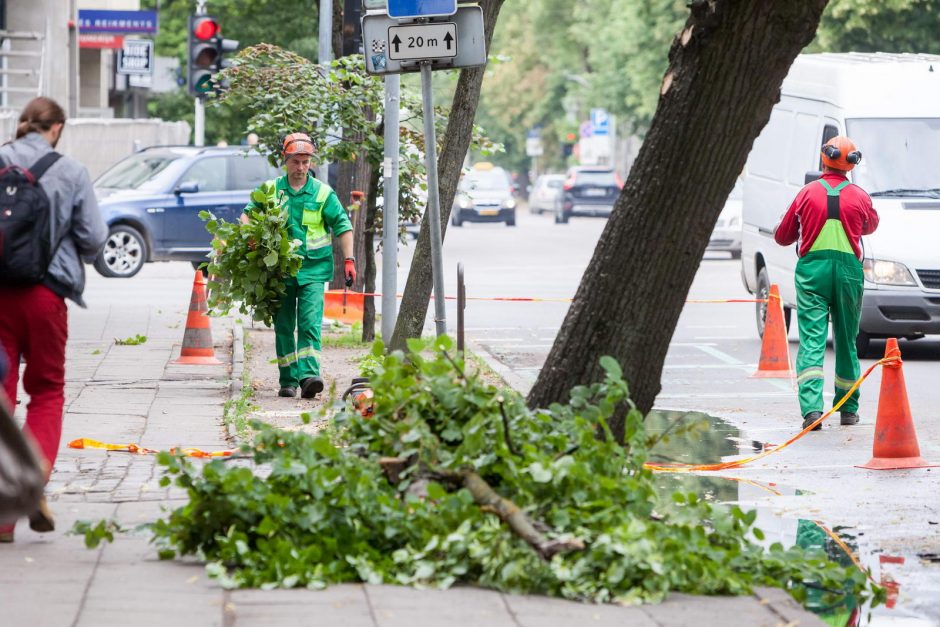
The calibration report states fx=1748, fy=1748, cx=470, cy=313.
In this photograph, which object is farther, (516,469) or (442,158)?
(442,158)

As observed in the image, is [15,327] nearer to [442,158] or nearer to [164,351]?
[442,158]

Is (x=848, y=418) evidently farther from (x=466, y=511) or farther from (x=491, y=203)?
(x=491, y=203)

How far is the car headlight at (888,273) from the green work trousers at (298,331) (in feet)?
18.2

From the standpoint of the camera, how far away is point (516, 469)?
623 centimetres

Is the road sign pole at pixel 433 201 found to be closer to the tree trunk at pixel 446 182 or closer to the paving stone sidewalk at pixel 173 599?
the paving stone sidewalk at pixel 173 599

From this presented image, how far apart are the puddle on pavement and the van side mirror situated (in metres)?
14.0

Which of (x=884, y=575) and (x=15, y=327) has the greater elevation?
(x=15, y=327)

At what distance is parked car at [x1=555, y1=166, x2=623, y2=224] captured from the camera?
53.2 m

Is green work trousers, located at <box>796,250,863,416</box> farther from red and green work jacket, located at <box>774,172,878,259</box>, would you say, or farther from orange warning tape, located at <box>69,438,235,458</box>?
orange warning tape, located at <box>69,438,235,458</box>

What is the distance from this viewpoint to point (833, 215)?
432 inches

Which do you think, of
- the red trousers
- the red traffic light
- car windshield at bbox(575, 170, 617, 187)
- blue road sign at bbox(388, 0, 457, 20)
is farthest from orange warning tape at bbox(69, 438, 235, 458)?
car windshield at bbox(575, 170, 617, 187)

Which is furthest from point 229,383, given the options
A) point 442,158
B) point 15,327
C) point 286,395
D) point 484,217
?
point 484,217

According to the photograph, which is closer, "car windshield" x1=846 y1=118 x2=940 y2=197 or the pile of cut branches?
the pile of cut branches

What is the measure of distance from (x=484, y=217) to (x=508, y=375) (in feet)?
120
